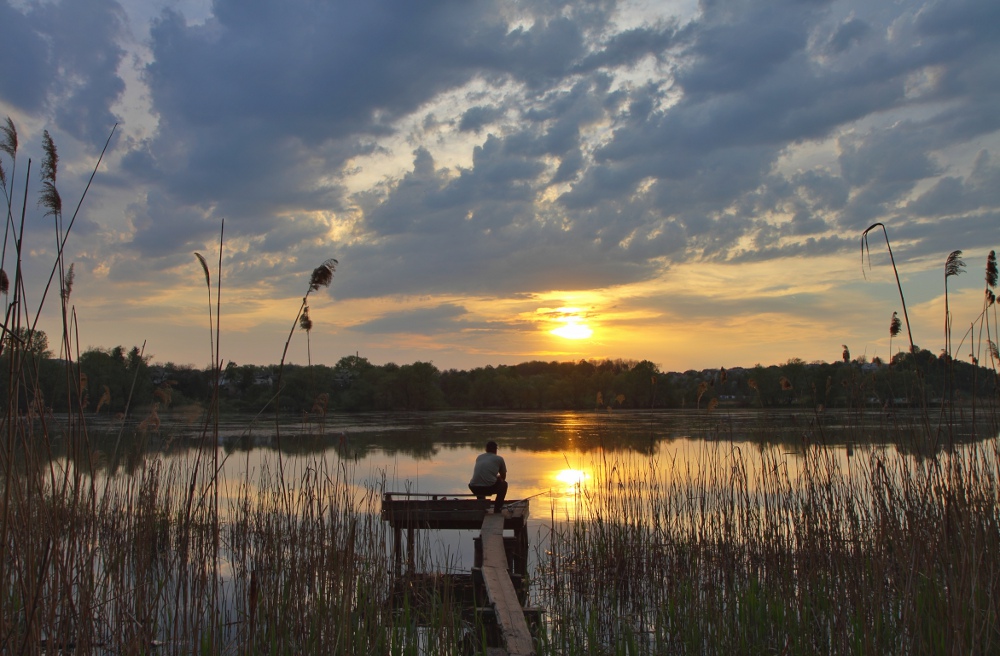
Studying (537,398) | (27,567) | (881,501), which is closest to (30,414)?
(27,567)

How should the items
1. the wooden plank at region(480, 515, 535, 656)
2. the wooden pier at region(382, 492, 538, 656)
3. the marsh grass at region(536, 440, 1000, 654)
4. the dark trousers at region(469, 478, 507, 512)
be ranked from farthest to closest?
the dark trousers at region(469, 478, 507, 512)
the wooden pier at region(382, 492, 538, 656)
the wooden plank at region(480, 515, 535, 656)
the marsh grass at region(536, 440, 1000, 654)

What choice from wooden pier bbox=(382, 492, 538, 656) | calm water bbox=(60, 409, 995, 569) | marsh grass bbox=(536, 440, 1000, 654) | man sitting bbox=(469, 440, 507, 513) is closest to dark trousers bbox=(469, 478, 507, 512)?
man sitting bbox=(469, 440, 507, 513)

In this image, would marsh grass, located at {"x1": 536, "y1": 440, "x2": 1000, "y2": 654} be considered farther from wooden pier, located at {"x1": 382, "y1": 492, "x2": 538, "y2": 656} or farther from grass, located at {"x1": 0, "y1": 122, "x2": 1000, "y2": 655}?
wooden pier, located at {"x1": 382, "y1": 492, "x2": 538, "y2": 656}

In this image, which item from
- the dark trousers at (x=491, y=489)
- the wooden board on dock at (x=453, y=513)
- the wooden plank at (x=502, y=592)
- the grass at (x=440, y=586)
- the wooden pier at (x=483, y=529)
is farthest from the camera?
the dark trousers at (x=491, y=489)

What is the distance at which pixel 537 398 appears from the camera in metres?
64.6

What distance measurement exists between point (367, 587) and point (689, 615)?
2.40 m

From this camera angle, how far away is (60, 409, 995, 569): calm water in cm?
948

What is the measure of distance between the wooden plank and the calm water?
68 cm

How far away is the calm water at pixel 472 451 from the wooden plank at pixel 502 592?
0.68m

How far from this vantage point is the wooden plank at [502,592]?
454cm

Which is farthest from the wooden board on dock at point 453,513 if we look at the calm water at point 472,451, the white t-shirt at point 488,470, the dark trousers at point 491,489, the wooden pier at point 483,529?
the calm water at point 472,451

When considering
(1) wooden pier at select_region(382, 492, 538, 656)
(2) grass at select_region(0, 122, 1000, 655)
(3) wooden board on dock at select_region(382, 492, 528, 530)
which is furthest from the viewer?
(3) wooden board on dock at select_region(382, 492, 528, 530)

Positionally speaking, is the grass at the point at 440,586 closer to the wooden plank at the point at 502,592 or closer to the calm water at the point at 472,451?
the wooden plank at the point at 502,592

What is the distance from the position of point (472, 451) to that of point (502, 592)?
57.1 ft
